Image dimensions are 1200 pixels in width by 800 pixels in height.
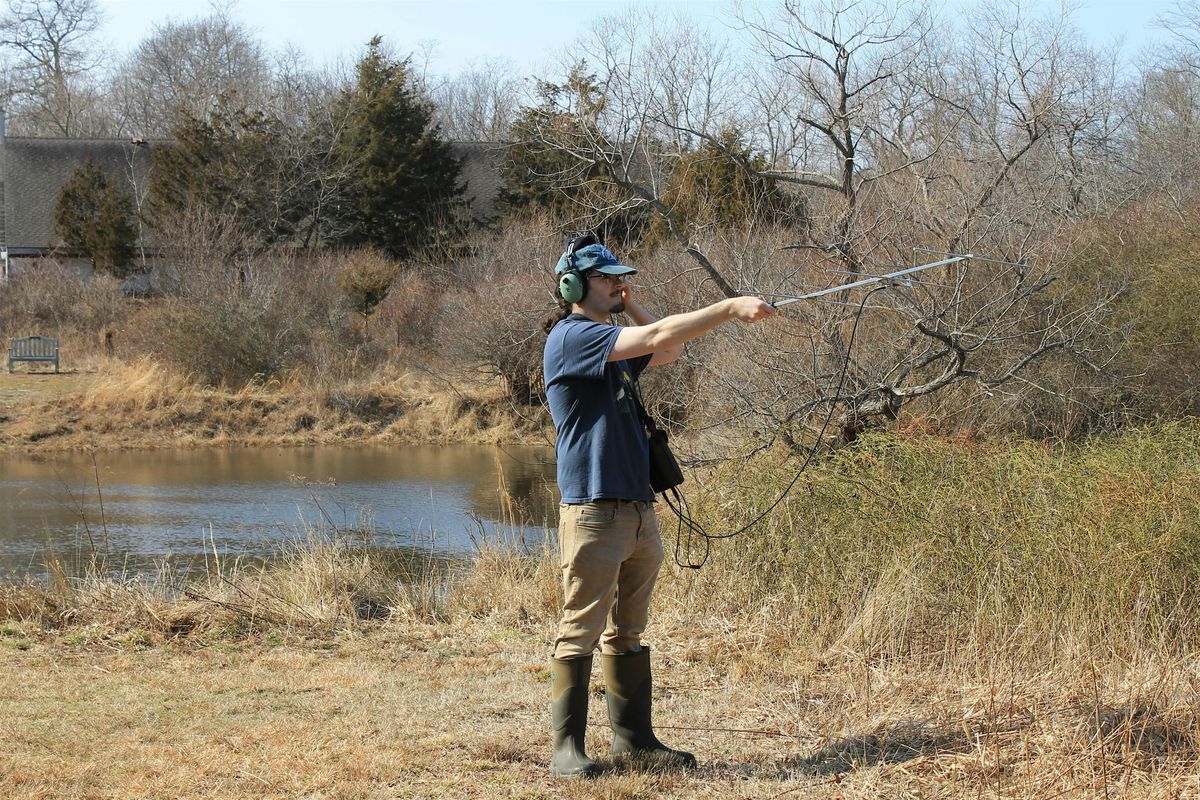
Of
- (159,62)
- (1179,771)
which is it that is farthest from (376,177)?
(1179,771)

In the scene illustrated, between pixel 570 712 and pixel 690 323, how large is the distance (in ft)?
4.82

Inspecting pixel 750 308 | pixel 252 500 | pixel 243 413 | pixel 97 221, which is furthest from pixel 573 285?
pixel 97 221

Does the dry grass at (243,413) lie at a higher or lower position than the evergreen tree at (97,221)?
lower

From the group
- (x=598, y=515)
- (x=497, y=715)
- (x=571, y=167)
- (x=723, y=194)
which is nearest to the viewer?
(x=598, y=515)

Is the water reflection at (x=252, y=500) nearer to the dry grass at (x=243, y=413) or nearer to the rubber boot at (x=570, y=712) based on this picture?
the dry grass at (x=243, y=413)

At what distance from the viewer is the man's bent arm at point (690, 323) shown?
3639 mm

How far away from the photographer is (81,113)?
171ft

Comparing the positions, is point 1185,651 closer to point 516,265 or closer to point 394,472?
point 394,472

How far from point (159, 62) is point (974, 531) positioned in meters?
54.3

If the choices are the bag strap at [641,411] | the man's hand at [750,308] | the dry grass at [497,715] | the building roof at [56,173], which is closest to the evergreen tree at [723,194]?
the dry grass at [497,715]

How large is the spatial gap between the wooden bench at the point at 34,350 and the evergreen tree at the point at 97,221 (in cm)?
655

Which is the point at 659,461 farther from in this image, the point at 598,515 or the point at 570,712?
the point at 570,712

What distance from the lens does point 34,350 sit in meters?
27.1

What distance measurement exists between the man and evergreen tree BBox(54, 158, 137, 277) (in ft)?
106
